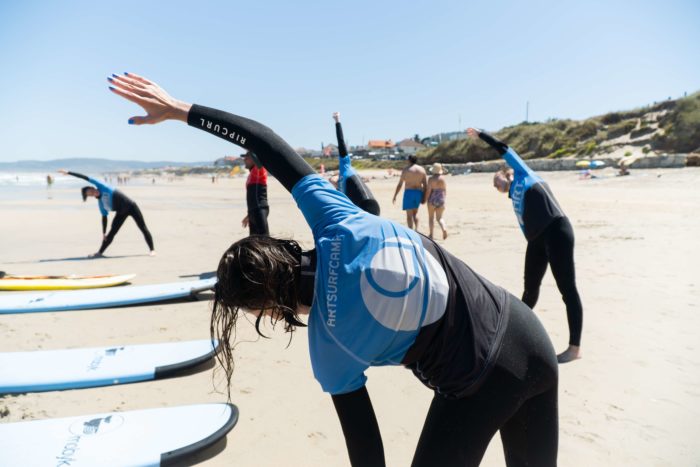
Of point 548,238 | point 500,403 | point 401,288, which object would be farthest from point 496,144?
point 401,288

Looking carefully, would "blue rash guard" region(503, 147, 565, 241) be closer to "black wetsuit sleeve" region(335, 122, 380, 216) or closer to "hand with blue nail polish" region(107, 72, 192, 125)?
"black wetsuit sleeve" region(335, 122, 380, 216)

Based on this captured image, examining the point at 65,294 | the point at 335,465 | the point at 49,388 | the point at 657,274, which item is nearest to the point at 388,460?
the point at 335,465

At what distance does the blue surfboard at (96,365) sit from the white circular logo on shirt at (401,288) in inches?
105

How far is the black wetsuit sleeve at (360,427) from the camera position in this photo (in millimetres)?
1244

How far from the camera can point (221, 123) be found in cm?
166

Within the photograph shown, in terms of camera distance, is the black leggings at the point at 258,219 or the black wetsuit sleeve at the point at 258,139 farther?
the black leggings at the point at 258,219

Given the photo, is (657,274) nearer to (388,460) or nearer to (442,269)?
(388,460)

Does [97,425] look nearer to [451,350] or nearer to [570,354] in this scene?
[451,350]

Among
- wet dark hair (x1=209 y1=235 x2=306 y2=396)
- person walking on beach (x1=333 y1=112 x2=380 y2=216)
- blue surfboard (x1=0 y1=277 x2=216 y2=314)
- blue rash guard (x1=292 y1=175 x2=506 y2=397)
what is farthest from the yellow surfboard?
blue rash guard (x1=292 y1=175 x2=506 y2=397)

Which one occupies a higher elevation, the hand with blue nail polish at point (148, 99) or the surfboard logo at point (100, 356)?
the hand with blue nail polish at point (148, 99)

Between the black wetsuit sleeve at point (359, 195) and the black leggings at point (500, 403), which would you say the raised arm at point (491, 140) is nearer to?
the black wetsuit sleeve at point (359, 195)

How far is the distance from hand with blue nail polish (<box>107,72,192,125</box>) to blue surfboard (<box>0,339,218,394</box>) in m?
2.29

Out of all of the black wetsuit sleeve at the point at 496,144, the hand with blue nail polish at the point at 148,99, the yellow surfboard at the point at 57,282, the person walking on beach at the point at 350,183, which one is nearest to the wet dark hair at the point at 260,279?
the hand with blue nail polish at the point at 148,99

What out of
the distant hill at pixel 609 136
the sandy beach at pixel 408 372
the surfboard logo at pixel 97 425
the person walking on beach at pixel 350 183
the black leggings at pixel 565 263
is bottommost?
the sandy beach at pixel 408 372
